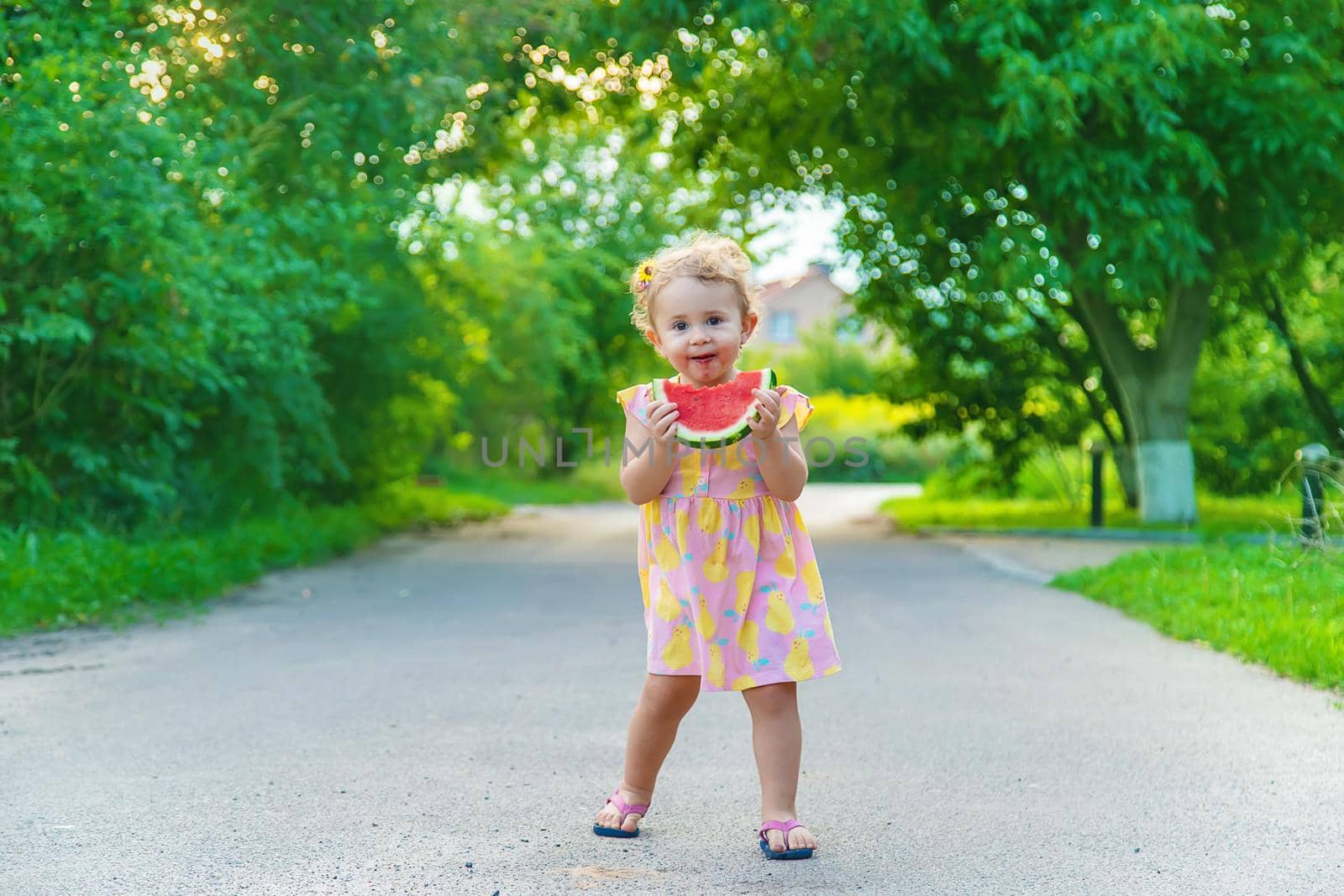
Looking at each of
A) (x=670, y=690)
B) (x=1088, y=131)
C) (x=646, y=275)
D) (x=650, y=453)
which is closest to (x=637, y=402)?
(x=650, y=453)

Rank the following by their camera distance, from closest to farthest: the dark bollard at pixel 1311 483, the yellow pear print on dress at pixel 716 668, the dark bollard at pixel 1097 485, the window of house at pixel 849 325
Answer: the yellow pear print on dress at pixel 716 668 → the dark bollard at pixel 1311 483 → the dark bollard at pixel 1097 485 → the window of house at pixel 849 325

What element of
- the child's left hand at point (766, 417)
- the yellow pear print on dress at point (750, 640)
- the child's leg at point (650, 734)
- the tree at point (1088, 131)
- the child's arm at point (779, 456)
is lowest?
the child's leg at point (650, 734)

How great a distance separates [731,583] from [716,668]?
0.80ft

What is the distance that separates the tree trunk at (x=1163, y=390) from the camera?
651 inches

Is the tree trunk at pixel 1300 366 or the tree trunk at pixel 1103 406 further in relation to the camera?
the tree trunk at pixel 1103 406

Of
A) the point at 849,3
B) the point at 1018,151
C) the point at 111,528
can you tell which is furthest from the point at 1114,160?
the point at 111,528

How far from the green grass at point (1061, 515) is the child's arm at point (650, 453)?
11026mm

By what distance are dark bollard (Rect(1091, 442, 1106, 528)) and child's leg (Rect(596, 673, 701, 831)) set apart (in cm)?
1323

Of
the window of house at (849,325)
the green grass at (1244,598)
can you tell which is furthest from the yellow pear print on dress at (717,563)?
the window of house at (849,325)

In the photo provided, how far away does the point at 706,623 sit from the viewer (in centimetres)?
426

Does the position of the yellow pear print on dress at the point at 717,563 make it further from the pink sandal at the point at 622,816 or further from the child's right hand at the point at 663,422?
the pink sandal at the point at 622,816

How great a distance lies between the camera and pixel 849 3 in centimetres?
1248

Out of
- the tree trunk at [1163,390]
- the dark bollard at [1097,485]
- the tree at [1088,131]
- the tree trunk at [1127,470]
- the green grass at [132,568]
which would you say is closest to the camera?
the green grass at [132,568]

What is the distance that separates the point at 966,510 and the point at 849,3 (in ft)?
33.9
